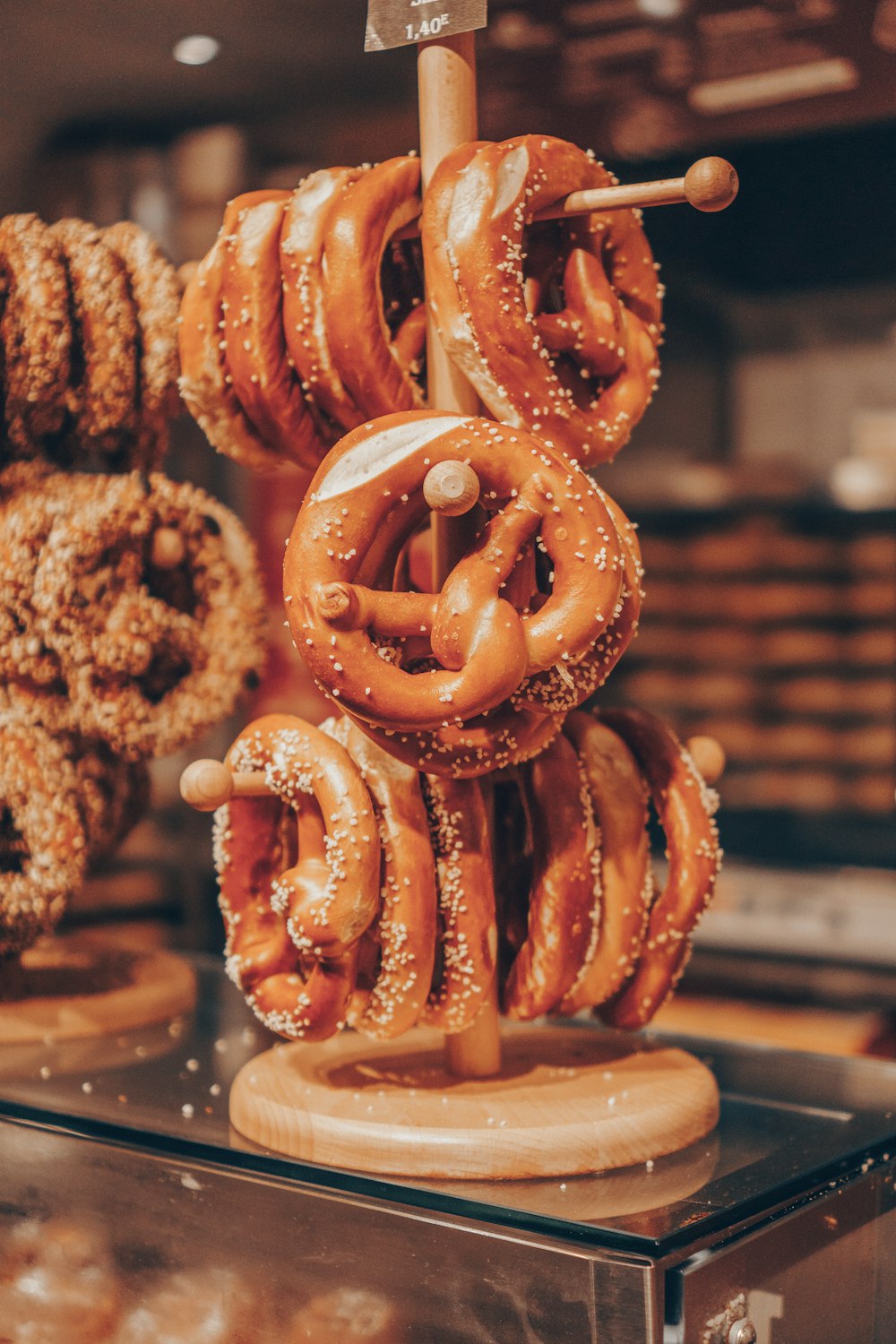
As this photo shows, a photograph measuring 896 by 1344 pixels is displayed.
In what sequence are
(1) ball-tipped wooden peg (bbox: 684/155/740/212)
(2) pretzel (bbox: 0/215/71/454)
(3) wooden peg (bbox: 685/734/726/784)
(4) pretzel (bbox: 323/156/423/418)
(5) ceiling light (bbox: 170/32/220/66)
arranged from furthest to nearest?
(5) ceiling light (bbox: 170/32/220/66), (2) pretzel (bbox: 0/215/71/454), (3) wooden peg (bbox: 685/734/726/784), (4) pretzel (bbox: 323/156/423/418), (1) ball-tipped wooden peg (bbox: 684/155/740/212)

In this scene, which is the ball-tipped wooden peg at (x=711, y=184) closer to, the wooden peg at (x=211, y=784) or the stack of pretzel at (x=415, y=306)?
the stack of pretzel at (x=415, y=306)

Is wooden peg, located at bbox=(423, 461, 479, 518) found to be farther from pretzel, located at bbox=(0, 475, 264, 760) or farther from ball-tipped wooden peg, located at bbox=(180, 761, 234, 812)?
pretzel, located at bbox=(0, 475, 264, 760)

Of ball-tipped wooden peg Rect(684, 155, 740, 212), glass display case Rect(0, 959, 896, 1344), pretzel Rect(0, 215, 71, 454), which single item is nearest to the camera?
glass display case Rect(0, 959, 896, 1344)

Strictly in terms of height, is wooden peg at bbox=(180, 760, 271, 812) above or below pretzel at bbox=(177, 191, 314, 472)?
below

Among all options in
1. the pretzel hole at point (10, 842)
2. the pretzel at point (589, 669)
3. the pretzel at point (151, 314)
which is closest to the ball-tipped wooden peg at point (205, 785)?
the pretzel at point (589, 669)

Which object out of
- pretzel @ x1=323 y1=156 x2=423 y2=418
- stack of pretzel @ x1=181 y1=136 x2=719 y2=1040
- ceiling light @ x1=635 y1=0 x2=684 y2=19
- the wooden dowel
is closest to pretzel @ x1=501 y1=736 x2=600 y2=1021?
stack of pretzel @ x1=181 y1=136 x2=719 y2=1040

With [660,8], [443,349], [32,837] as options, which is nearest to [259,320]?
[443,349]

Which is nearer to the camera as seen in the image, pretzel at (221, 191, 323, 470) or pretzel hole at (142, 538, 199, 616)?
pretzel at (221, 191, 323, 470)

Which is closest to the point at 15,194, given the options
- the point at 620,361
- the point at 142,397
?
the point at 142,397

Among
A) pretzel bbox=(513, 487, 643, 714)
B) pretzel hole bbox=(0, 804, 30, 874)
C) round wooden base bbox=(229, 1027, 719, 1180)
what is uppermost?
pretzel bbox=(513, 487, 643, 714)
